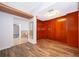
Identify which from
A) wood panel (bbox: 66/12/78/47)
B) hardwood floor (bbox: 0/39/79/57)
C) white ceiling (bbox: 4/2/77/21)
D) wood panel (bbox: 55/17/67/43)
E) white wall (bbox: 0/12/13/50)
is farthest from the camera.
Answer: wood panel (bbox: 55/17/67/43)

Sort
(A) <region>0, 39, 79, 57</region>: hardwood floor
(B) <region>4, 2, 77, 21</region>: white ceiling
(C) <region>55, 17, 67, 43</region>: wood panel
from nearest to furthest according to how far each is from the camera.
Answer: (B) <region>4, 2, 77, 21</region>: white ceiling, (A) <region>0, 39, 79, 57</region>: hardwood floor, (C) <region>55, 17, 67, 43</region>: wood panel

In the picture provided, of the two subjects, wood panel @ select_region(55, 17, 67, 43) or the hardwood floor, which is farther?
wood panel @ select_region(55, 17, 67, 43)

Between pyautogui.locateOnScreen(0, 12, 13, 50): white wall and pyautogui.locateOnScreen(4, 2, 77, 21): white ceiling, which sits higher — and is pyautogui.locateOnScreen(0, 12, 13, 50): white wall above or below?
below

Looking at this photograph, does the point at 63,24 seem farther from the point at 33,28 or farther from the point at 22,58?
the point at 22,58

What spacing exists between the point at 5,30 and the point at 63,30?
3.38 metres

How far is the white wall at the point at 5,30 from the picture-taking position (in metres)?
3.64

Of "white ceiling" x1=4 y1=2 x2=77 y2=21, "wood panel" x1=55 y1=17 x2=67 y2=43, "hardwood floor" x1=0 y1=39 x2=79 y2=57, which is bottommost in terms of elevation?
"hardwood floor" x1=0 y1=39 x2=79 y2=57

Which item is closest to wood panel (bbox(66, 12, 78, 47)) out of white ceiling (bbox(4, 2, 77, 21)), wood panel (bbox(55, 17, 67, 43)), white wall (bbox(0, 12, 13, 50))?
wood panel (bbox(55, 17, 67, 43))

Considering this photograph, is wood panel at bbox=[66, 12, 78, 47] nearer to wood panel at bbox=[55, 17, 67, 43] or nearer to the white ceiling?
wood panel at bbox=[55, 17, 67, 43]

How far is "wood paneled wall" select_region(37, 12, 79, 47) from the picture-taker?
3984 millimetres

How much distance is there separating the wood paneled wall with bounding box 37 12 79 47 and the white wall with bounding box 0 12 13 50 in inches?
125

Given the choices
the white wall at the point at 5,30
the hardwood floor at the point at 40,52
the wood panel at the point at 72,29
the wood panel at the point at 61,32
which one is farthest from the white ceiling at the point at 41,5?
the hardwood floor at the point at 40,52

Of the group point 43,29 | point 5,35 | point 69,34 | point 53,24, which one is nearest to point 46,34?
point 43,29

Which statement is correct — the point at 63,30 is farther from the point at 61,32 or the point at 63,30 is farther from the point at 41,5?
the point at 41,5
